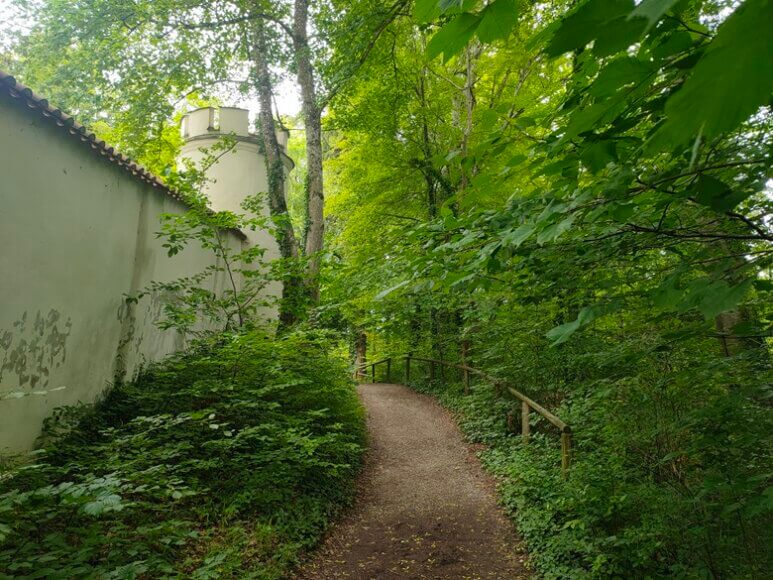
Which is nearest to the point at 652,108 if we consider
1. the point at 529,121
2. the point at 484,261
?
the point at 529,121

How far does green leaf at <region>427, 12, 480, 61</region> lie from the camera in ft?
3.39

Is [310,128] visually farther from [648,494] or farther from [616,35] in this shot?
[616,35]

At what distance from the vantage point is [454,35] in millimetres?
1056

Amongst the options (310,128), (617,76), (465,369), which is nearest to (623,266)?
(617,76)

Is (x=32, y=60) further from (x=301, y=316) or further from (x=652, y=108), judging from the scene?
(x=652, y=108)

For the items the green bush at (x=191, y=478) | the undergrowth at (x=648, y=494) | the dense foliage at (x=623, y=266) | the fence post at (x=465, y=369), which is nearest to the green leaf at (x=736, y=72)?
the dense foliage at (x=623, y=266)

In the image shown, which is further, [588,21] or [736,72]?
[588,21]

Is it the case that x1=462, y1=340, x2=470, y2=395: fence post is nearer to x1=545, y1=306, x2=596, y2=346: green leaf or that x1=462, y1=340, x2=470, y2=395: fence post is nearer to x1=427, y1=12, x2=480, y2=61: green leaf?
x1=545, y1=306, x2=596, y2=346: green leaf

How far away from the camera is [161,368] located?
292 inches

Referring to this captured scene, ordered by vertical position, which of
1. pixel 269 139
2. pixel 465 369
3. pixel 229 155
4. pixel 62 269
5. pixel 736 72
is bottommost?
pixel 465 369

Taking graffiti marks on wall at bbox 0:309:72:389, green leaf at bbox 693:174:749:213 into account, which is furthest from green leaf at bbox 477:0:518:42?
graffiti marks on wall at bbox 0:309:72:389

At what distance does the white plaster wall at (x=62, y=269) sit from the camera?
4.68 metres

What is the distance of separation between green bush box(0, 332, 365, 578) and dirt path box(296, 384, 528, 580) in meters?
0.36

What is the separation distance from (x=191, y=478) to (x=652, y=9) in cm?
511
